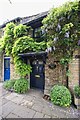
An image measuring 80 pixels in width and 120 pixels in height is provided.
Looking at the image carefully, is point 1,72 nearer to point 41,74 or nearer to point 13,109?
point 41,74

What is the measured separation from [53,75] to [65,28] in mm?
2760

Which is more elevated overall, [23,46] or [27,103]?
[23,46]

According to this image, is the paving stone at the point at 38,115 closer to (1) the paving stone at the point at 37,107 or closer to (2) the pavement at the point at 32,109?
(2) the pavement at the point at 32,109

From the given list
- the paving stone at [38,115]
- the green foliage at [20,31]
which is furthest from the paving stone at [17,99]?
the green foliage at [20,31]

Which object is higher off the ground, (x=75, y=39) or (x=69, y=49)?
(x=75, y=39)

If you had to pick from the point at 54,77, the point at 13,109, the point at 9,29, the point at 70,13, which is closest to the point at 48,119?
the point at 13,109

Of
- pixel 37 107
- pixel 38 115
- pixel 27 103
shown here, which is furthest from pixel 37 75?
pixel 38 115

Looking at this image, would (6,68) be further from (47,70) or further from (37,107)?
(37,107)

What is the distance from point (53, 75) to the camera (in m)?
7.16

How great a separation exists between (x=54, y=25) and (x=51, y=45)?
1003 millimetres

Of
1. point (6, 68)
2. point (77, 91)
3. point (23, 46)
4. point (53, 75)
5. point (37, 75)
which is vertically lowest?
point (77, 91)

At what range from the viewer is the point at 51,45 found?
20.7 feet

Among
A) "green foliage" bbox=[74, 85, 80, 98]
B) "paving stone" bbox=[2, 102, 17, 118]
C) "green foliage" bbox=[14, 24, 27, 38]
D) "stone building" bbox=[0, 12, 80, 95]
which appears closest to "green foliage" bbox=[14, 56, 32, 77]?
"stone building" bbox=[0, 12, 80, 95]

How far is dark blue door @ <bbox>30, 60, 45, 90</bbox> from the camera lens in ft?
26.7
